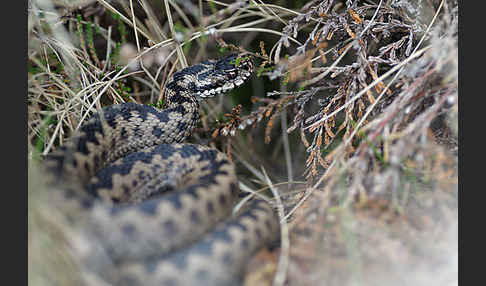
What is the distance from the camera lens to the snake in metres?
2.85

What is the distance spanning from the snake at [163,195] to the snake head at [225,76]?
0.01 meters

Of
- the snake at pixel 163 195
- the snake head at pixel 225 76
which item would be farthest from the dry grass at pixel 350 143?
the snake head at pixel 225 76

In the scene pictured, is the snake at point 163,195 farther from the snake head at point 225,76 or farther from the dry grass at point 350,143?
the dry grass at point 350,143

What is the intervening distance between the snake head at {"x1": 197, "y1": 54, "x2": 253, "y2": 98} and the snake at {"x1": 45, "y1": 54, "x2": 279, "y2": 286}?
0.04 ft

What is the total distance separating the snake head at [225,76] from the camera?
4.98 metres

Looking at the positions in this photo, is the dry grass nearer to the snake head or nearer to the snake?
the snake

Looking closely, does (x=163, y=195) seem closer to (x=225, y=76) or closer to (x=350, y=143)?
(x=350, y=143)

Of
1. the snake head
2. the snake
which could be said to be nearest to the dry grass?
the snake

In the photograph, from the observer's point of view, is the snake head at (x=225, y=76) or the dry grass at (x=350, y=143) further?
the snake head at (x=225, y=76)

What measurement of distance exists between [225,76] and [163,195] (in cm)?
193

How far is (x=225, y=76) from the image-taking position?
16.4 ft

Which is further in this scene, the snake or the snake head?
the snake head

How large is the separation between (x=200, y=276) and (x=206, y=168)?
1226mm

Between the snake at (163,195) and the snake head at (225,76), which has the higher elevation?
the snake head at (225,76)
